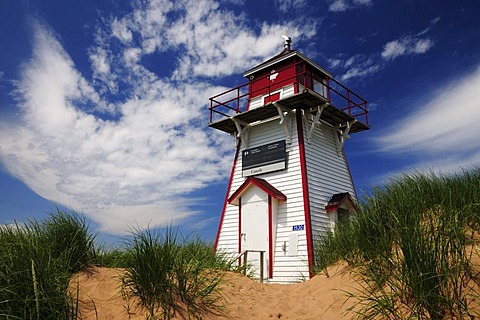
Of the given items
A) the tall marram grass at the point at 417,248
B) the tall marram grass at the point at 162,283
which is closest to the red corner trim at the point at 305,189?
the tall marram grass at the point at 417,248

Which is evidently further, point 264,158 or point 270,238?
point 264,158

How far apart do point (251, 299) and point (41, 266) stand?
12.5 ft

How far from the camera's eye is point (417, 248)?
486 centimetres

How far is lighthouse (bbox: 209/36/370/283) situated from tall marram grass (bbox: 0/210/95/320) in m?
6.03

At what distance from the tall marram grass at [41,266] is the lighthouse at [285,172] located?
19.8ft

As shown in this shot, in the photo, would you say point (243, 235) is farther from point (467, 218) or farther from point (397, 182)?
point (467, 218)

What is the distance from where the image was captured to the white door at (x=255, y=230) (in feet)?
42.3

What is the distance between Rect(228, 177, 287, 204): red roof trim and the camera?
13039mm

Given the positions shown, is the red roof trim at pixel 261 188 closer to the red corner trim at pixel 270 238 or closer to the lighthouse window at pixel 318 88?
the red corner trim at pixel 270 238

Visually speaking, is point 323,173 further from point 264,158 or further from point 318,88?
point 318,88

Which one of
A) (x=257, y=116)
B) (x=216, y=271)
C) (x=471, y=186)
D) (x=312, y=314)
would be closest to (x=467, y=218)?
(x=471, y=186)

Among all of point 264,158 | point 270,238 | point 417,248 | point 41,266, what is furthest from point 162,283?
point 264,158

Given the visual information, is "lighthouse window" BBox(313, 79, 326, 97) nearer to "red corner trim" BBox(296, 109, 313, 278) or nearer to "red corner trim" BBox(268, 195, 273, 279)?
"red corner trim" BBox(296, 109, 313, 278)

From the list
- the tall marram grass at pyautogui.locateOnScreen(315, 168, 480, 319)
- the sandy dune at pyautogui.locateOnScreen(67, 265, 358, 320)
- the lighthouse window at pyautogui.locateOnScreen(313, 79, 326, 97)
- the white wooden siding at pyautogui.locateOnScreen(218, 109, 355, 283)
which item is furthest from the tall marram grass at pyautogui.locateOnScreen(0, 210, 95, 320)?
the lighthouse window at pyautogui.locateOnScreen(313, 79, 326, 97)
